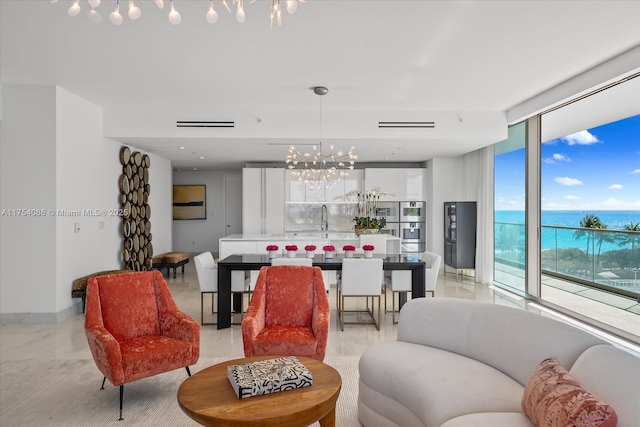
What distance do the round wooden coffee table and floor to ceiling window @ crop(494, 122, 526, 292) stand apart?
552 centimetres

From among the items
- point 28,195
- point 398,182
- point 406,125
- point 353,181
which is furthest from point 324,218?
point 28,195

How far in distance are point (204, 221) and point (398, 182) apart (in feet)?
18.3

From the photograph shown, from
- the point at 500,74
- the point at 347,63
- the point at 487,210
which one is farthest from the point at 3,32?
the point at 487,210

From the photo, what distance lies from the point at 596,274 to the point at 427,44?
455 centimetres

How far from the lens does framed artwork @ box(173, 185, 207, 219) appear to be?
10969 millimetres

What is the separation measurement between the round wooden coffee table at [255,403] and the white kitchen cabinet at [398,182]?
265 inches

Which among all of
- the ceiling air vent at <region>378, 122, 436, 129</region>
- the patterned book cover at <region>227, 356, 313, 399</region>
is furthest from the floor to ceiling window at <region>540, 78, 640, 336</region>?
the patterned book cover at <region>227, 356, 313, 399</region>

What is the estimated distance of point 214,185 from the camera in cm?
1101

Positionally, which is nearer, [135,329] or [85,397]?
[85,397]

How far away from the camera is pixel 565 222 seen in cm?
840

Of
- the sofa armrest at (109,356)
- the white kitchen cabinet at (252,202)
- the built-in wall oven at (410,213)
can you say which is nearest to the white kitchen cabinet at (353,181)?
the built-in wall oven at (410,213)

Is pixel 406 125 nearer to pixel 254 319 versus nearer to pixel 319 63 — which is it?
pixel 319 63

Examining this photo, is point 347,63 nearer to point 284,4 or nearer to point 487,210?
point 284,4

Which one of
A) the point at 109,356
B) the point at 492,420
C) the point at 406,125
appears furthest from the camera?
the point at 406,125
